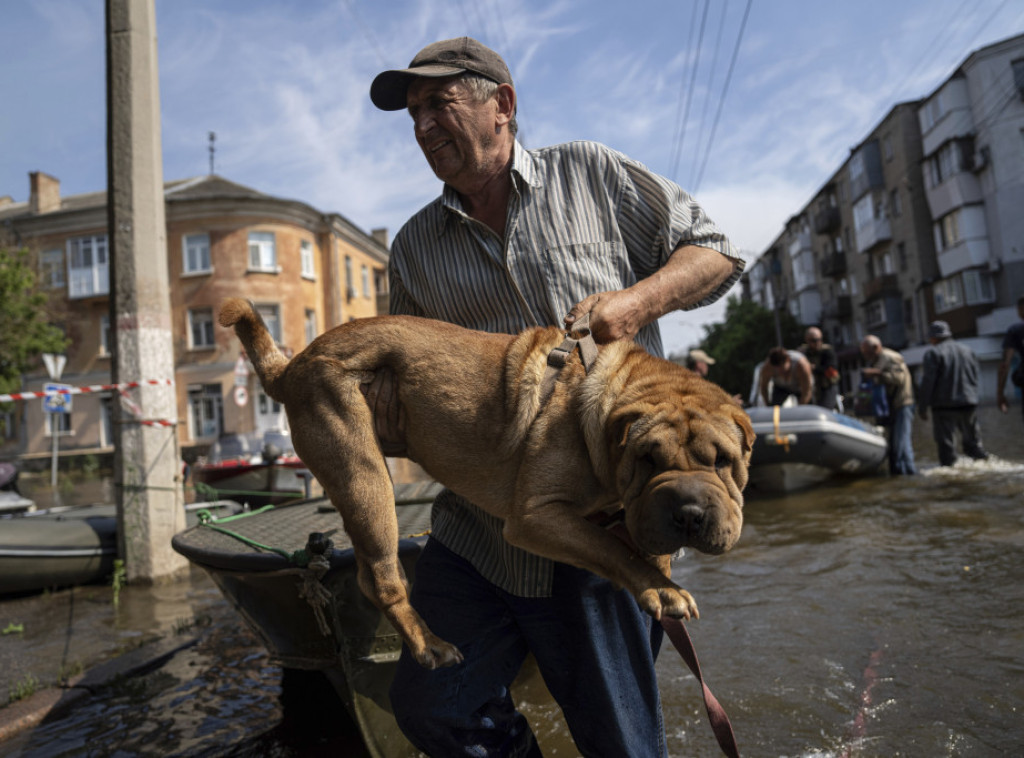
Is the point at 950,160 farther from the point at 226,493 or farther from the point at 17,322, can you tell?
the point at 17,322

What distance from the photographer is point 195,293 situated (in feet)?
111

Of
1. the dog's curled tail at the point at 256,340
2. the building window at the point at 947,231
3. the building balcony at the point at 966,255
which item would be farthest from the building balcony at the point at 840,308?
the dog's curled tail at the point at 256,340

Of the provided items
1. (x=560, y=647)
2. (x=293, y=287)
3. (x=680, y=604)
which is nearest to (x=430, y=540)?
(x=560, y=647)

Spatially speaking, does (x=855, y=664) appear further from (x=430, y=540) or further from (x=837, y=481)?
(x=837, y=481)

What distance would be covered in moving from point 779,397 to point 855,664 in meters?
8.27

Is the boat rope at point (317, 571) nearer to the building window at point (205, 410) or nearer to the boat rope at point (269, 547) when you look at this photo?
the boat rope at point (269, 547)

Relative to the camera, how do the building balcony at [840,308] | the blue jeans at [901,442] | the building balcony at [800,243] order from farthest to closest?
1. the building balcony at [800,243]
2. the building balcony at [840,308]
3. the blue jeans at [901,442]

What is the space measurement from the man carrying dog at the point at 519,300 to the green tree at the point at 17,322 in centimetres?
2802

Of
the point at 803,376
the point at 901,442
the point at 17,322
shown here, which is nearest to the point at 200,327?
the point at 17,322

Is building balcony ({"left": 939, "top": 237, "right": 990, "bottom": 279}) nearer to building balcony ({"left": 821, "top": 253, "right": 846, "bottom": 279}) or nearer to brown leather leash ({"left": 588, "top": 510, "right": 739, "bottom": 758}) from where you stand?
building balcony ({"left": 821, "top": 253, "right": 846, "bottom": 279})

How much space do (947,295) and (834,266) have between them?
16105 mm

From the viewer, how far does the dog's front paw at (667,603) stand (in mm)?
1798

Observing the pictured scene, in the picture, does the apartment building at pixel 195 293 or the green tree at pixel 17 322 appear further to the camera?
the apartment building at pixel 195 293

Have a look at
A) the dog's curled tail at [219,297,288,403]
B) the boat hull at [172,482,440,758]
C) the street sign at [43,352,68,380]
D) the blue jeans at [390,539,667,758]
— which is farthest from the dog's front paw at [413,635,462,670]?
the street sign at [43,352,68,380]
